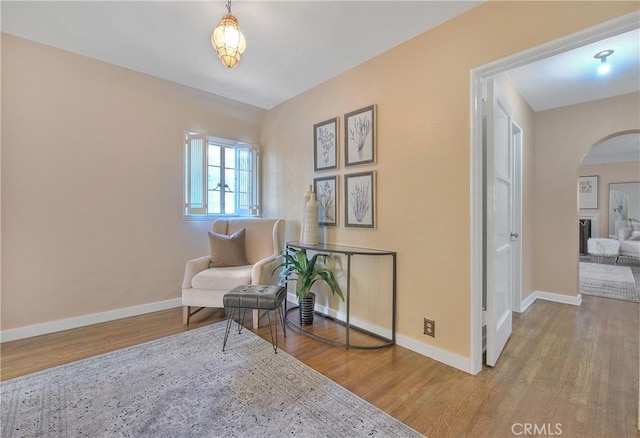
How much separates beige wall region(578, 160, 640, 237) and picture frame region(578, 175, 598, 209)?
0.07 metres

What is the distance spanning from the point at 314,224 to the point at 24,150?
2.67 m

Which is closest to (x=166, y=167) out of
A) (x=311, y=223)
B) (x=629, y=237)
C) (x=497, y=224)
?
(x=311, y=223)

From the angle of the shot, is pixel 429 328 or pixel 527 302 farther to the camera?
pixel 527 302

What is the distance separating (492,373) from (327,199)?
2.06 metres

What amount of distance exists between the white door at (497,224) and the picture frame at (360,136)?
926 millimetres

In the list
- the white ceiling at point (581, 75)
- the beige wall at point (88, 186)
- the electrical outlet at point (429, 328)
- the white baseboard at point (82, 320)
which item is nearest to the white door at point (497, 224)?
the electrical outlet at point (429, 328)

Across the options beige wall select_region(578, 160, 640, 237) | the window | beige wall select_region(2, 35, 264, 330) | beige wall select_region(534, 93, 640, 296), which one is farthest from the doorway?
beige wall select_region(578, 160, 640, 237)

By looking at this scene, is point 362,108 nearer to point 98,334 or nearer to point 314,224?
point 314,224

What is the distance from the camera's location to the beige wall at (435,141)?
1.76m

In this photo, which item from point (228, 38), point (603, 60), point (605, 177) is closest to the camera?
point (228, 38)

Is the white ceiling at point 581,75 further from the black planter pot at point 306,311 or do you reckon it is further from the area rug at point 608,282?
the black planter pot at point 306,311

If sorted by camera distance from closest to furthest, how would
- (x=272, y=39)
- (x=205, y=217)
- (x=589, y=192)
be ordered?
1. (x=272, y=39)
2. (x=205, y=217)
3. (x=589, y=192)

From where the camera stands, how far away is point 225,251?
3.06 metres

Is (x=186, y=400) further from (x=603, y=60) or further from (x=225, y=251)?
(x=603, y=60)
